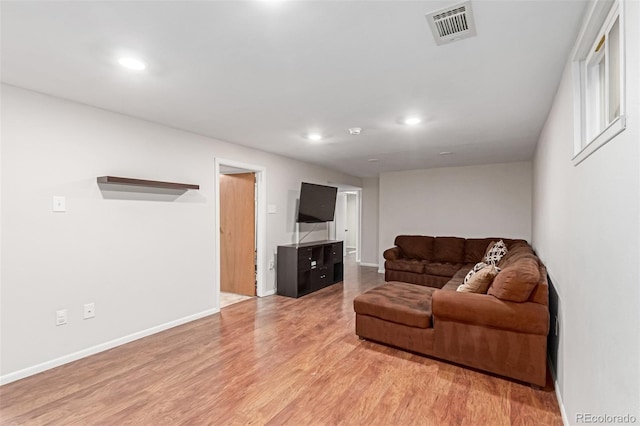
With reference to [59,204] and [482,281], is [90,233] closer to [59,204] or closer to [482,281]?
[59,204]

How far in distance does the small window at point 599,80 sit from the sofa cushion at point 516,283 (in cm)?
100

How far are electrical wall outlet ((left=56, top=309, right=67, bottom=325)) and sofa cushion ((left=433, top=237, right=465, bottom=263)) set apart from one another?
18.1ft

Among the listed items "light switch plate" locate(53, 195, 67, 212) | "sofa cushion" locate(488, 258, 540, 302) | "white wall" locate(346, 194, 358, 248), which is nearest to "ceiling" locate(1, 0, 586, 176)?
"light switch plate" locate(53, 195, 67, 212)

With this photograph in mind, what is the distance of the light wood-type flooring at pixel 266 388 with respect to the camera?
2051 mm

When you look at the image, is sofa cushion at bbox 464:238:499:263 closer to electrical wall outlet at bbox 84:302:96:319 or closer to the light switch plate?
electrical wall outlet at bbox 84:302:96:319

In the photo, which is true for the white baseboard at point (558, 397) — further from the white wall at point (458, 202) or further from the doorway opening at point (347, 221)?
the doorway opening at point (347, 221)

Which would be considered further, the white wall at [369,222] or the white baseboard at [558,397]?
the white wall at [369,222]

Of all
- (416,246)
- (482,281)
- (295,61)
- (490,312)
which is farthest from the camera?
(416,246)

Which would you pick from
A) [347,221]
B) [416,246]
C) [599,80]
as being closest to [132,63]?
[599,80]

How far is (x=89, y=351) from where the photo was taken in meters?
2.93

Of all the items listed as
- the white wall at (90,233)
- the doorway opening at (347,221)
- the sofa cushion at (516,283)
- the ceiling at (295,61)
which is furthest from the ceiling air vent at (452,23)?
the doorway opening at (347,221)

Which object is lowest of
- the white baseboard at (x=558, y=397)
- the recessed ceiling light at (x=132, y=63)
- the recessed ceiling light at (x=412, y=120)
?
the white baseboard at (x=558, y=397)

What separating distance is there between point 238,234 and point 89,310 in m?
2.51

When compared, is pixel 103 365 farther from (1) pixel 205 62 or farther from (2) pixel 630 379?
(2) pixel 630 379
